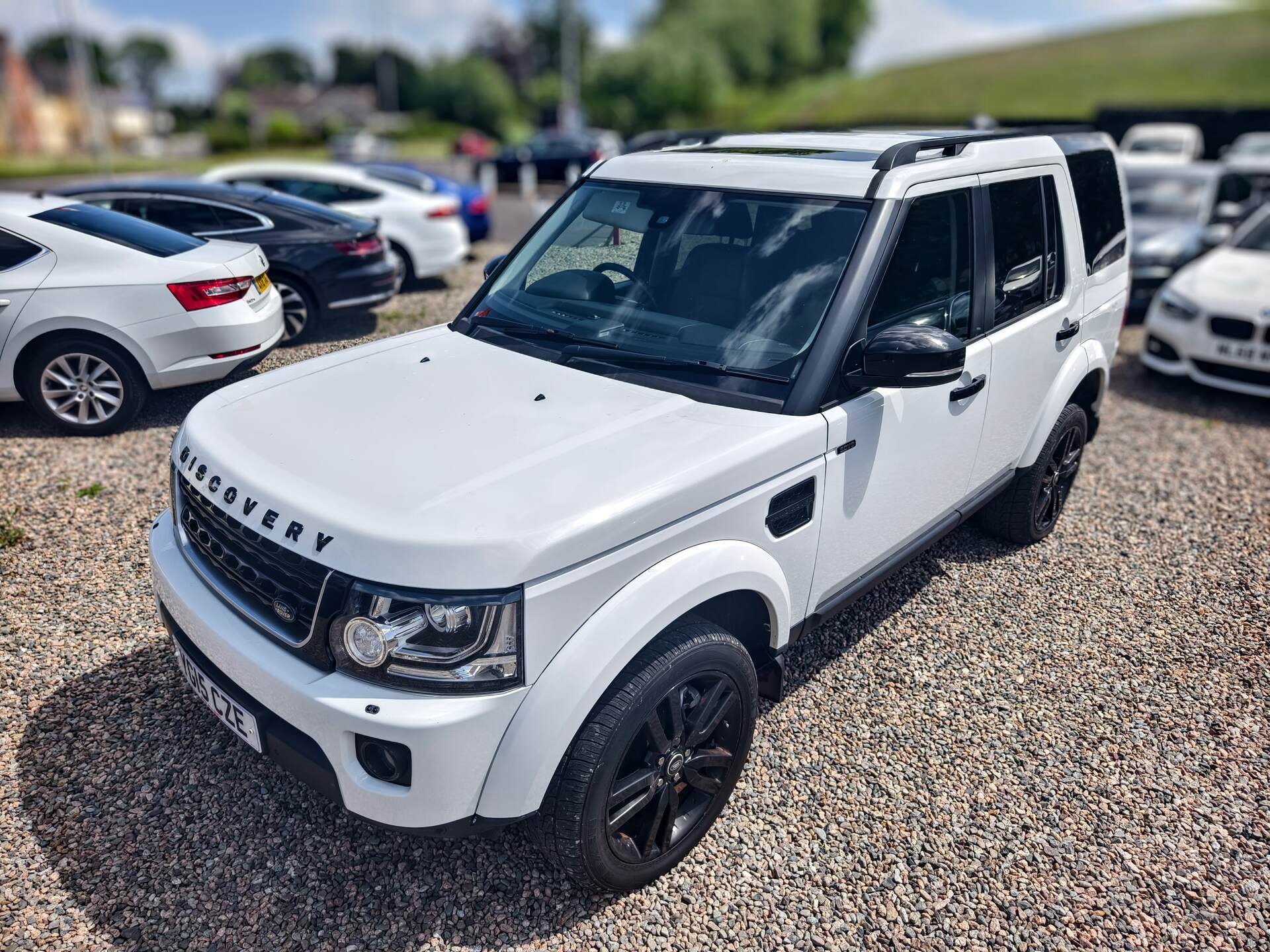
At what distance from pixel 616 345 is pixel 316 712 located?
1.59 meters

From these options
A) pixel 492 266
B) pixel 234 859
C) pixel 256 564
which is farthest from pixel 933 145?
pixel 234 859

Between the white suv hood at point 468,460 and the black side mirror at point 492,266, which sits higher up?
the black side mirror at point 492,266

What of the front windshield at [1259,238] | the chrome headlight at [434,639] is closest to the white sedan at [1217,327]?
the front windshield at [1259,238]

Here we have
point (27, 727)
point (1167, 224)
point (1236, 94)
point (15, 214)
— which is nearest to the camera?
point (27, 727)

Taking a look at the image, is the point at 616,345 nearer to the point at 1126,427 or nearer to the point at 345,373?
the point at 345,373

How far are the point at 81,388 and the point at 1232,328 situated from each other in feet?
28.6

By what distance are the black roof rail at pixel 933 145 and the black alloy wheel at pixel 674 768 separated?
1920mm

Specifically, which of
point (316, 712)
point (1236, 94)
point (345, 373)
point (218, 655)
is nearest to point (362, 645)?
point (316, 712)

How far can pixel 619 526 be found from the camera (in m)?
2.32

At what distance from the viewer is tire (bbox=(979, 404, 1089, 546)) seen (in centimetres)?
461

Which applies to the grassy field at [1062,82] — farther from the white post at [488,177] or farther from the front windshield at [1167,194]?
the front windshield at [1167,194]

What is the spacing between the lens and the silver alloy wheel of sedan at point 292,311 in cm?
607

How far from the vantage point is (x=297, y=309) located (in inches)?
262

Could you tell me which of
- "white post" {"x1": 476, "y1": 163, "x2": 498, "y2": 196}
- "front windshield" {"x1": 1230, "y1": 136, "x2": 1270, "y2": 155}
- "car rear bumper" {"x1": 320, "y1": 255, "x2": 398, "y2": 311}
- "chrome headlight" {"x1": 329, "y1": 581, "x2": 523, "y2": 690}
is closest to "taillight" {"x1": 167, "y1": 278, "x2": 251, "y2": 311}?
"car rear bumper" {"x1": 320, "y1": 255, "x2": 398, "y2": 311}
